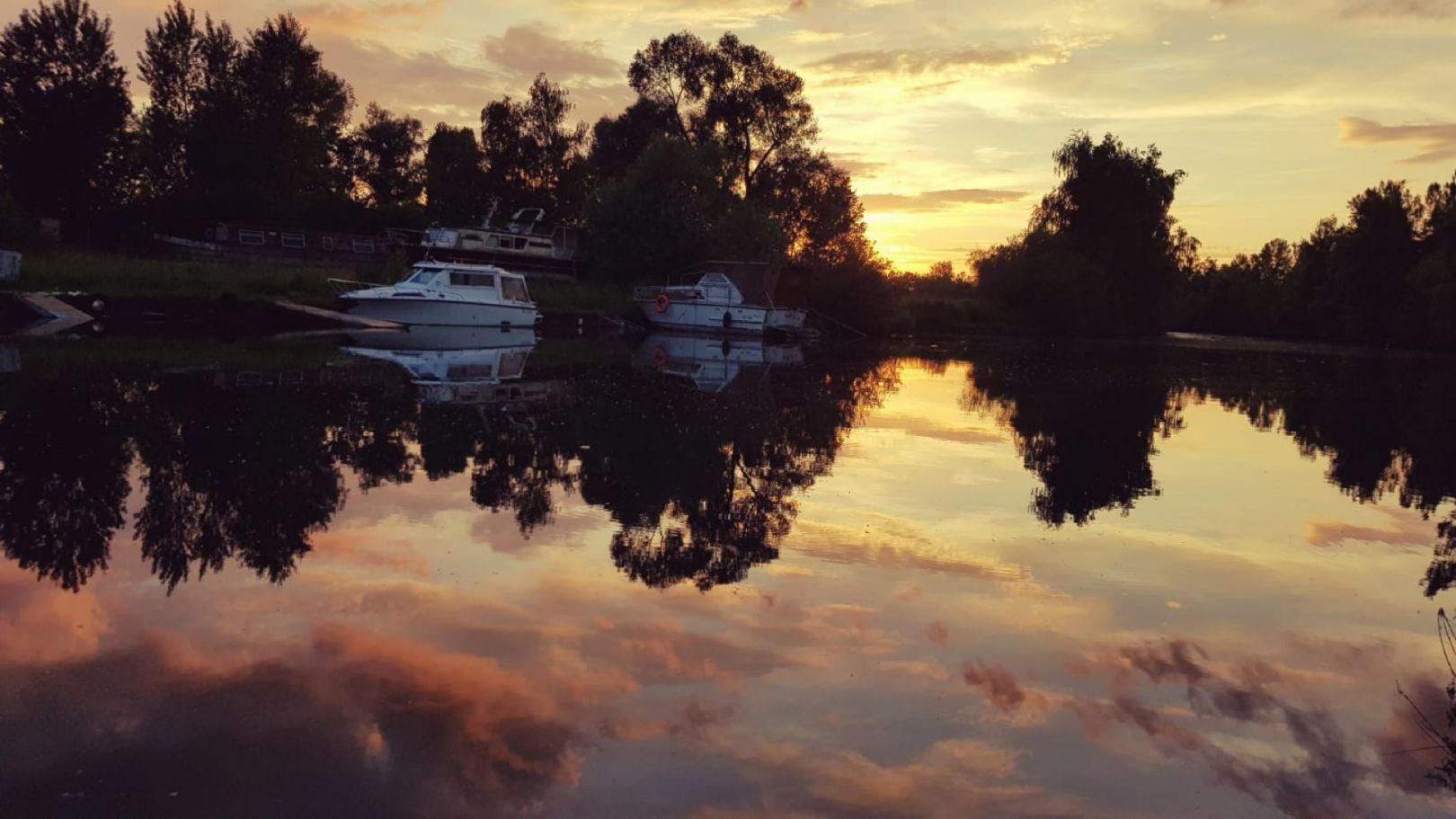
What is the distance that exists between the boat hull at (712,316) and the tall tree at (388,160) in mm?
43133

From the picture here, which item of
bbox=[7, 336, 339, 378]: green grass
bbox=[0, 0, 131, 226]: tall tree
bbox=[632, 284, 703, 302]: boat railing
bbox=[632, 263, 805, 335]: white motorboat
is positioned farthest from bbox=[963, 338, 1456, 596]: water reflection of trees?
bbox=[0, 0, 131, 226]: tall tree

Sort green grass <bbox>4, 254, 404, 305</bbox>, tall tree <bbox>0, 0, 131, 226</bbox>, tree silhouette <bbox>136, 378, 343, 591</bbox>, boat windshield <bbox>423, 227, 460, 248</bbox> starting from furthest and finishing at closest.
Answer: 1. boat windshield <bbox>423, 227, 460, 248</bbox>
2. tall tree <bbox>0, 0, 131, 226</bbox>
3. green grass <bbox>4, 254, 404, 305</bbox>
4. tree silhouette <bbox>136, 378, 343, 591</bbox>

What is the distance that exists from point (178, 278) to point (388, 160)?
5547cm

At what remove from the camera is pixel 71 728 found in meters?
5.40

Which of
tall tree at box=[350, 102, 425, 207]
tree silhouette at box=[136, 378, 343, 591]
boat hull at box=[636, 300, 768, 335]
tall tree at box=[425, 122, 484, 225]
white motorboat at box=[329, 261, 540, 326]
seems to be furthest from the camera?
tall tree at box=[350, 102, 425, 207]

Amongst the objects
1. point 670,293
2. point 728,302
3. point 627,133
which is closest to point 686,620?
point 728,302

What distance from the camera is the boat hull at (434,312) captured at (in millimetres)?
39125

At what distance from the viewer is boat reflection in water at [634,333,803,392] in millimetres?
29570

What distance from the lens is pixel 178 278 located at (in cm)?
3981

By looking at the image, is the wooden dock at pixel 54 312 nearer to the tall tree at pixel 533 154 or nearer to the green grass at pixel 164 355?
the green grass at pixel 164 355

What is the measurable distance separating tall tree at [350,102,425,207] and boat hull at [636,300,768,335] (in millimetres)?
43133

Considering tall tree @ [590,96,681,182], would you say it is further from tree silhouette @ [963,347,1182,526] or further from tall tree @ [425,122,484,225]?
tree silhouette @ [963,347,1182,526]

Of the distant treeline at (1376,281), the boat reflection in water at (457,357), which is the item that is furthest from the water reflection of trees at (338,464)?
the distant treeline at (1376,281)

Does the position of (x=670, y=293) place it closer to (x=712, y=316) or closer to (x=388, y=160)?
(x=712, y=316)
